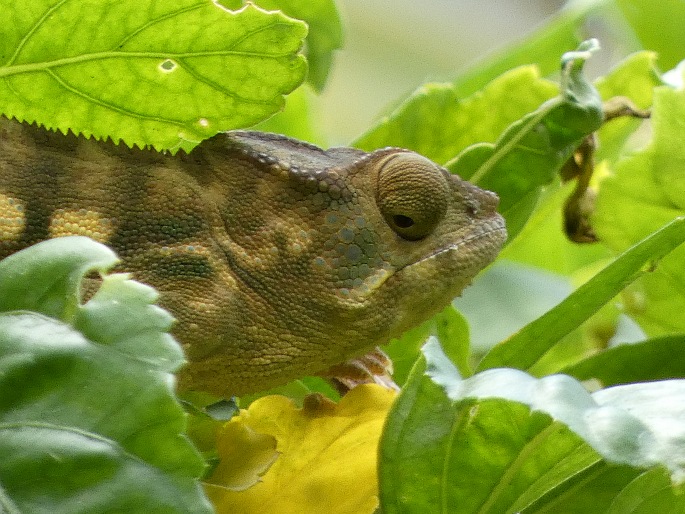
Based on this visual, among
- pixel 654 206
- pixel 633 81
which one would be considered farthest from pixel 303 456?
pixel 633 81

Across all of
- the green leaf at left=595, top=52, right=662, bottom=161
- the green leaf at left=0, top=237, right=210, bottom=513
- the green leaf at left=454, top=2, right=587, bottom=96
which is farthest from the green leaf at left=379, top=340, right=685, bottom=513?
the green leaf at left=454, top=2, right=587, bottom=96

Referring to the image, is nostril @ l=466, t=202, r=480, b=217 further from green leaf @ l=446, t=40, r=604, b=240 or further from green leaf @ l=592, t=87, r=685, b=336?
green leaf @ l=592, t=87, r=685, b=336

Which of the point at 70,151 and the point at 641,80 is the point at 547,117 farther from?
the point at 70,151

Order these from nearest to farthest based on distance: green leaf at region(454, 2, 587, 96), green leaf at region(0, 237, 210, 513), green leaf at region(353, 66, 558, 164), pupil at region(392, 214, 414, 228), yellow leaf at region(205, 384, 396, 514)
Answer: green leaf at region(0, 237, 210, 513)
yellow leaf at region(205, 384, 396, 514)
pupil at region(392, 214, 414, 228)
green leaf at region(353, 66, 558, 164)
green leaf at region(454, 2, 587, 96)

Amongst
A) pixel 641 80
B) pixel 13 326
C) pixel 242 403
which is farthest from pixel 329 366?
pixel 641 80

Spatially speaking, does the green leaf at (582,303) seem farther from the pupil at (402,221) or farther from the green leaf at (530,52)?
the green leaf at (530,52)

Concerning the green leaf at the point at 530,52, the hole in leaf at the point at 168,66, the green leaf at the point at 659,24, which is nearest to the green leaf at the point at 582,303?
the hole in leaf at the point at 168,66

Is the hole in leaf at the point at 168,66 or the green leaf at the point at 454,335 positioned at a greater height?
the hole in leaf at the point at 168,66
